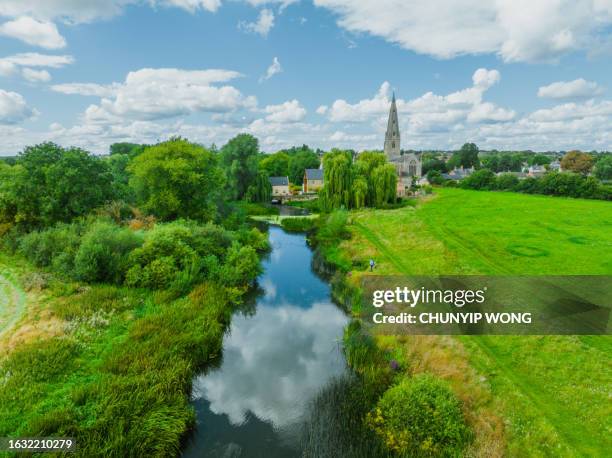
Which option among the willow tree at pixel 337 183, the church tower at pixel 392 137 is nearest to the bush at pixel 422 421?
the willow tree at pixel 337 183

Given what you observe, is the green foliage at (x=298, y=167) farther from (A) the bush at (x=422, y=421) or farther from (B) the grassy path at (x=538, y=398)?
(A) the bush at (x=422, y=421)

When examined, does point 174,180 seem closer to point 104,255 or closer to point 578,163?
point 104,255

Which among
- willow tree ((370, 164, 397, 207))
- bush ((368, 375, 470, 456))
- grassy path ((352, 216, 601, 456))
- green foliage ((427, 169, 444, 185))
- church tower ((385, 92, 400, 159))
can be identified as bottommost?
grassy path ((352, 216, 601, 456))

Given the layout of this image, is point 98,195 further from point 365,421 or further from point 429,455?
point 429,455

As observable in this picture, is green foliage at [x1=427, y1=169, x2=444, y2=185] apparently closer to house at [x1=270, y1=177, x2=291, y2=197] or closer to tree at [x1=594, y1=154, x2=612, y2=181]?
tree at [x1=594, y1=154, x2=612, y2=181]

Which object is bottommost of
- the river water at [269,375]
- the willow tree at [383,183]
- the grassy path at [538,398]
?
the river water at [269,375]

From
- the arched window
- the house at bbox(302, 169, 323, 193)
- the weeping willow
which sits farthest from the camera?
the arched window

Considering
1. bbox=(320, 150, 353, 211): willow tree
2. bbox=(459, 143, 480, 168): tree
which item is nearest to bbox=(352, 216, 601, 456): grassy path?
bbox=(320, 150, 353, 211): willow tree
